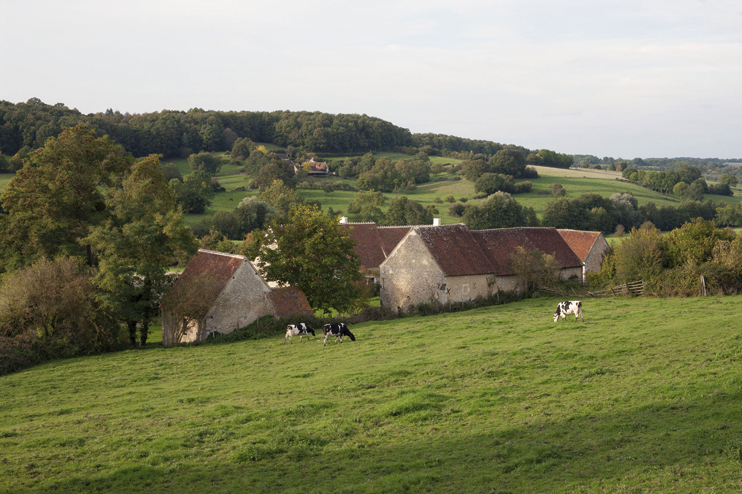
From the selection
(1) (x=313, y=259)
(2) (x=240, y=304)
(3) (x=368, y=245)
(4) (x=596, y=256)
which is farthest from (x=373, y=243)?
(2) (x=240, y=304)

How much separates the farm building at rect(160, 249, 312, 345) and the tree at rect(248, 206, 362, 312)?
124cm

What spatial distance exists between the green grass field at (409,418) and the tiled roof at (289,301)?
6974 mm

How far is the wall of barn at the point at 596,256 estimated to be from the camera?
147 feet

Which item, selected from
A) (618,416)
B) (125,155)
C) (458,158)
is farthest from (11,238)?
(458,158)

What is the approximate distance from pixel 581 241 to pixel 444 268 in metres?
15.7

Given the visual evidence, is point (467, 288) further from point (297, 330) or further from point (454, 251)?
point (297, 330)

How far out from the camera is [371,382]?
17.6 m

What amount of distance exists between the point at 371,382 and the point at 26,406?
35.5 ft

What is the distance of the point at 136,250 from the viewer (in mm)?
29781

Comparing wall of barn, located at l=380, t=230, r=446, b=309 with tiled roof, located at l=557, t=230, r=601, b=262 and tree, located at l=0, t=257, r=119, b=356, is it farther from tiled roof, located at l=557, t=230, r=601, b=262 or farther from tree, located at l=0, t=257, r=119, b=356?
tree, located at l=0, t=257, r=119, b=356

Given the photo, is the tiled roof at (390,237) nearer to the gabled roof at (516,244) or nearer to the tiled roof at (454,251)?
the gabled roof at (516,244)

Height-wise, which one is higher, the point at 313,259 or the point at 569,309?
the point at 313,259

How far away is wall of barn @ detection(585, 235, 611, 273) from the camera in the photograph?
44844 mm

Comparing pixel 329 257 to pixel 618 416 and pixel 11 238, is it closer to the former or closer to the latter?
pixel 11 238
